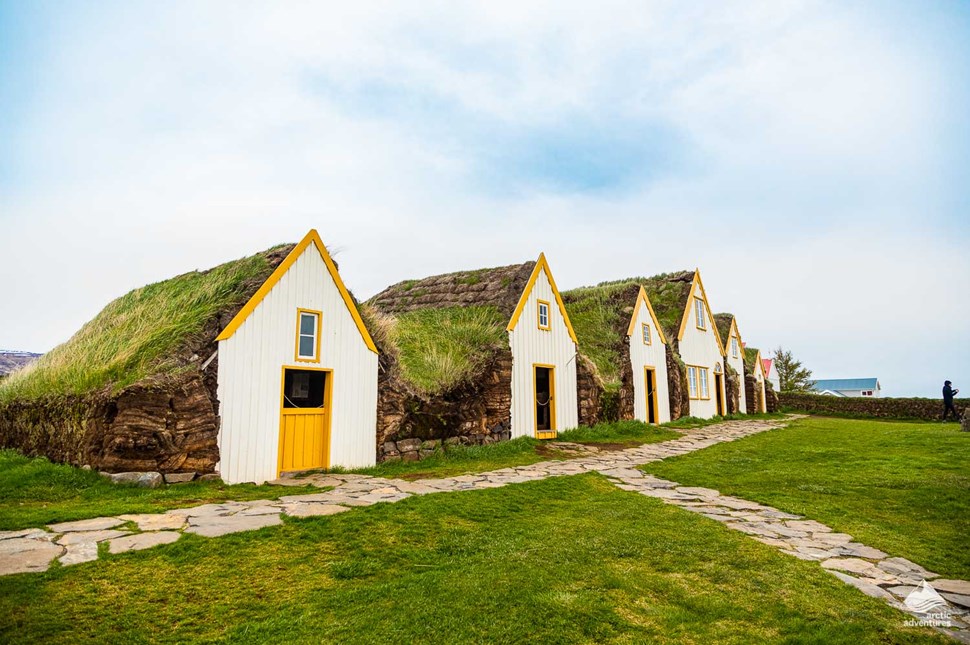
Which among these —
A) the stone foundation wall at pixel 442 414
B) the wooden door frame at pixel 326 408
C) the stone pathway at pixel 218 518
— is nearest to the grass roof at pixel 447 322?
the stone foundation wall at pixel 442 414

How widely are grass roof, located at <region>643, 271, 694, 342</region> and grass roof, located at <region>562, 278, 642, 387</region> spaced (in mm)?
2684

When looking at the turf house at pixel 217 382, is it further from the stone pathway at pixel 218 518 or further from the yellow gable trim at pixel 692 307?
the yellow gable trim at pixel 692 307

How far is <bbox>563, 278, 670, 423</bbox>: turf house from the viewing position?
21422mm

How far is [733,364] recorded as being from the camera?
34.2m

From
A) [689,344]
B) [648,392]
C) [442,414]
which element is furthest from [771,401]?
[442,414]

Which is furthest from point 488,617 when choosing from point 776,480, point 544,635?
point 776,480

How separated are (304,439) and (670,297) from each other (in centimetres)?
2236

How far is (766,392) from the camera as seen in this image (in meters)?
39.8

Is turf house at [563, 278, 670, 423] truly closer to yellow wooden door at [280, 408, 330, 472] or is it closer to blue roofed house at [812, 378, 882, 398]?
yellow wooden door at [280, 408, 330, 472]

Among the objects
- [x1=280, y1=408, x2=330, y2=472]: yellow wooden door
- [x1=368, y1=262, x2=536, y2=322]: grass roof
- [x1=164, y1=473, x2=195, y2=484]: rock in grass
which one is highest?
[x1=368, y1=262, x2=536, y2=322]: grass roof

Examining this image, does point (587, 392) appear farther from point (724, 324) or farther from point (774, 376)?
point (774, 376)

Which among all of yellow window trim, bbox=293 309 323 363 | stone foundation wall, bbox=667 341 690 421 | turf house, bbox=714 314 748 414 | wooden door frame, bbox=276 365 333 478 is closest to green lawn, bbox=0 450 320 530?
wooden door frame, bbox=276 365 333 478

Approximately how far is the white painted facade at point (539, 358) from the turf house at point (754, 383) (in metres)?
22.4

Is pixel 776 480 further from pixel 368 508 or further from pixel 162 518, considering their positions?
pixel 162 518
